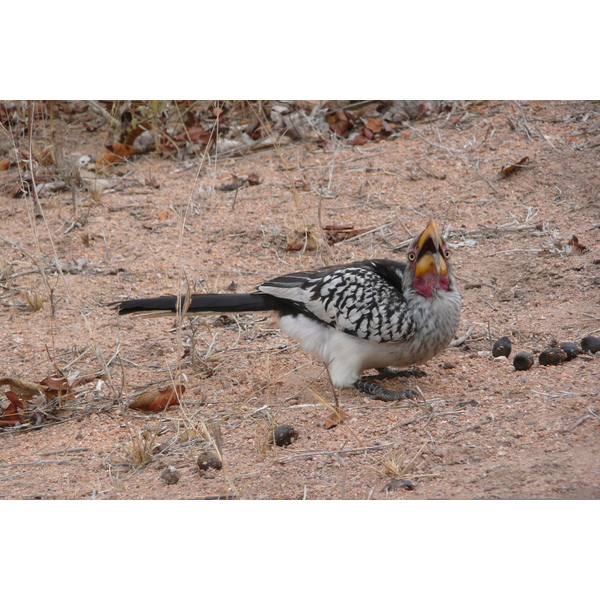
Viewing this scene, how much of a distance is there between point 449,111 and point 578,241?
1847mm

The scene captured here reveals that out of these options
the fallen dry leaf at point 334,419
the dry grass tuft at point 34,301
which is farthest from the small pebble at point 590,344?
the dry grass tuft at point 34,301

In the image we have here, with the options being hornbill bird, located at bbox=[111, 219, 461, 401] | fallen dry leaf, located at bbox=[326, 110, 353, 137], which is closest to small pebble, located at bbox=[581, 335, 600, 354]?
hornbill bird, located at bbox=[111, 219, 461, 401]

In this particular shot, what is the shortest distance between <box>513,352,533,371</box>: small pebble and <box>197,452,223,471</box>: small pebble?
131 cm

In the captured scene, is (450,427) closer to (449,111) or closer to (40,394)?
(40,394)

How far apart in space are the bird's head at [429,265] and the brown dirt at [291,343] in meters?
0.40

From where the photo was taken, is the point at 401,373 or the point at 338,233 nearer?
the point at 401,373

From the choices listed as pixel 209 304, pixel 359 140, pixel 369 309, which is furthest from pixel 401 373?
pixel 359 140

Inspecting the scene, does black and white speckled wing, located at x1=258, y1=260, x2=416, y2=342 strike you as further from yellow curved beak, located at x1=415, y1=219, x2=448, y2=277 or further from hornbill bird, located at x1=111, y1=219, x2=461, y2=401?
yellow curved beak, located at x1=415, y1=219, x2=448, y2=277

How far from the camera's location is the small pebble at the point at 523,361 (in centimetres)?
325

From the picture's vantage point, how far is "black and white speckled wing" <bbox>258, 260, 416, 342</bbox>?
325 centimetres

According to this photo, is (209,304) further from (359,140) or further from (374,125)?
(374,125)

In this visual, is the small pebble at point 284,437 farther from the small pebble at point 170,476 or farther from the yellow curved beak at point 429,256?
the yellow curved beak at point 429,256

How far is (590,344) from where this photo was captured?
3.31 metres

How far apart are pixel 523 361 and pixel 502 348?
20 cm
